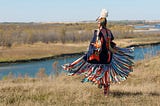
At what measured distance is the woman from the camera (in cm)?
830

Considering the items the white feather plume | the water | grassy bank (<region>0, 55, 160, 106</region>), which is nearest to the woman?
the white feather plume

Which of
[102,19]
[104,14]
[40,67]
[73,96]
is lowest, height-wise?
[40,67]

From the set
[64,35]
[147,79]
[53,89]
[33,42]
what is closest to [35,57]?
[33,42]

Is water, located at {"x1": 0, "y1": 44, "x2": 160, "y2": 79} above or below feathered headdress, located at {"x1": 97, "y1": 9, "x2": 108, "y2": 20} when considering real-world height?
below

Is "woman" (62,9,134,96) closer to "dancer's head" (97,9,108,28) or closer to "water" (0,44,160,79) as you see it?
"dancer's head" (97,9,108,28)

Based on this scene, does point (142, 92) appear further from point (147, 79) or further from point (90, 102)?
point (147, 79)

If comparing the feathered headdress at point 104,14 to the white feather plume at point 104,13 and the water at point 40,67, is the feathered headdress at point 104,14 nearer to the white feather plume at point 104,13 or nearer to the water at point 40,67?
the white feather plume at point 104,13

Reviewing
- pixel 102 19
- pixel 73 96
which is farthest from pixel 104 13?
pixel 73 96

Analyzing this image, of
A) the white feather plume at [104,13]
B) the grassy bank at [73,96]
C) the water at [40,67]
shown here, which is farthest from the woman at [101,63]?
the water at [40,67]

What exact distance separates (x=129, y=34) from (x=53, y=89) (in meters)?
133

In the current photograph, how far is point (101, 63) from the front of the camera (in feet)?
27.4

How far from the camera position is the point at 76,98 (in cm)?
770

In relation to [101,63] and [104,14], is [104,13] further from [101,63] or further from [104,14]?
[101,63]

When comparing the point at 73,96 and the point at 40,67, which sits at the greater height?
the point at 73,96
